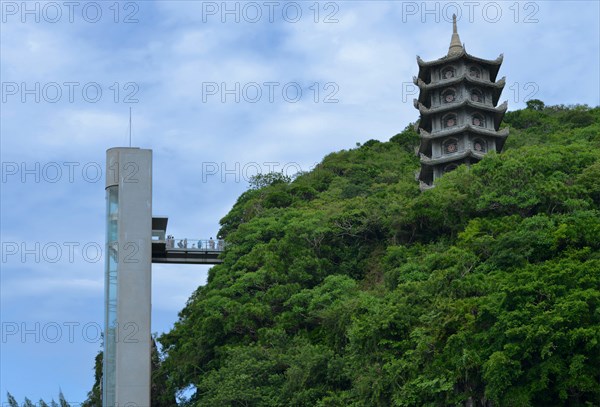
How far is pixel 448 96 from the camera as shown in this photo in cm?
4809

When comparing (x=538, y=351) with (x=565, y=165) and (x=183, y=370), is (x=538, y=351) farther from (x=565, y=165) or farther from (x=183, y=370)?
(x=183, y=370)

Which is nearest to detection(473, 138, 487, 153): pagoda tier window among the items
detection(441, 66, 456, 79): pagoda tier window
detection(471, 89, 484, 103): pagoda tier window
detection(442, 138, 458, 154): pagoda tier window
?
detection(442, 138, 458, 154): pagoda tier window

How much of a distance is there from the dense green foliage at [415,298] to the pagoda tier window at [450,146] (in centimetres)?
220

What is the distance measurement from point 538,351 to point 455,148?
2140cm

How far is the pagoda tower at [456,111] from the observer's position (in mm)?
46688

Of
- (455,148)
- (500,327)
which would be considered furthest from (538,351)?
(455,148)

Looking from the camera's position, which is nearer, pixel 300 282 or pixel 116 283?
pixel 116 283

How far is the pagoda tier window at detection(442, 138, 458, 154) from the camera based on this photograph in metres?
47.0

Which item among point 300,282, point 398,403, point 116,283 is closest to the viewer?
point 116,283

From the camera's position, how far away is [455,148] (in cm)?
4694

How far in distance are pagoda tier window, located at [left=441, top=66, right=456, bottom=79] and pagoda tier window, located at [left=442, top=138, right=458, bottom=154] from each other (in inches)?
134

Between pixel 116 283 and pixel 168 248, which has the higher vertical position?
pixel 168 248

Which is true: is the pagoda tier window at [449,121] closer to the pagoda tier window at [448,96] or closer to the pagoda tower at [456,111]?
the pagoda tower at [456,111]

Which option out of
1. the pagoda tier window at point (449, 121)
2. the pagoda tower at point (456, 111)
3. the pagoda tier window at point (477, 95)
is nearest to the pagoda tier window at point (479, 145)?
the pagoda tower at point (456, 111)
